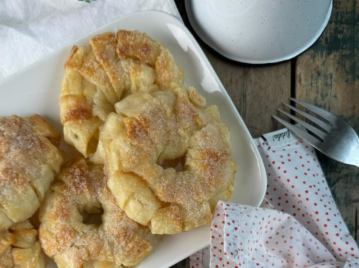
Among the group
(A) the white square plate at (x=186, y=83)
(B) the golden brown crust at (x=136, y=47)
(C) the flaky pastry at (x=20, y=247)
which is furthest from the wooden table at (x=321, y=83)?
(C) the flaky pastry at (x=20, y=247)

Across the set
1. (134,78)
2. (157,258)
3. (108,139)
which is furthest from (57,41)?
(157,258)

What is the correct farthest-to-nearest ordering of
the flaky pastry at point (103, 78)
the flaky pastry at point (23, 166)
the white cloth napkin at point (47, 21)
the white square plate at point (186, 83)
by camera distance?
the white cloth napkin at point (47, 21)
the white square plate at point (186, 83)
the flaky pastry at point (103, 78)
the flaky pastry at point (23, 166)

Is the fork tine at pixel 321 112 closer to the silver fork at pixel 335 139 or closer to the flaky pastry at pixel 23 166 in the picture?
the silver fork at pixel 335 139

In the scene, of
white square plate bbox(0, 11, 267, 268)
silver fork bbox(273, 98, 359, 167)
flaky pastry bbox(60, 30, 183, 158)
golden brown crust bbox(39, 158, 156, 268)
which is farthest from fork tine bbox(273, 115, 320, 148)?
golden brown crust bbox(39, 158, 156, 268)

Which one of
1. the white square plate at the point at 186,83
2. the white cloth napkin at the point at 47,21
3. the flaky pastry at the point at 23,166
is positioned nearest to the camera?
the flaky pastry at the point at 23,166

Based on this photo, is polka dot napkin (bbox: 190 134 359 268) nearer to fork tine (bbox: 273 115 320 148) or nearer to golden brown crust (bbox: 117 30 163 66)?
fork tine (bbox: 273 115 320 148)

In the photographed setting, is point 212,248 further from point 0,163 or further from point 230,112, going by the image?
point 0,163
